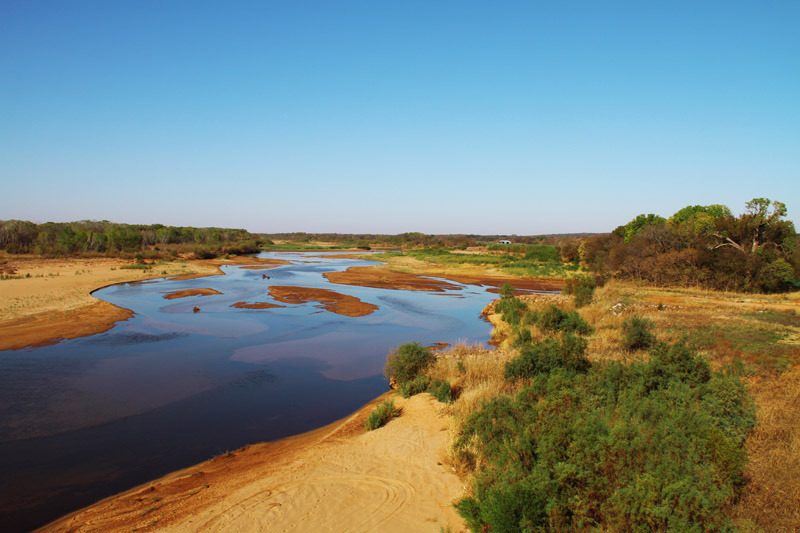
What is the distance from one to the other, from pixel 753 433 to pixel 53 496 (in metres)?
10.9

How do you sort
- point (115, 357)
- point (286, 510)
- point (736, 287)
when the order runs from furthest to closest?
point (736, 287) → point (115, 357) → point (286, 510)

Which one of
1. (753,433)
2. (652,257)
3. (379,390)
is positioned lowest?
(379,390)

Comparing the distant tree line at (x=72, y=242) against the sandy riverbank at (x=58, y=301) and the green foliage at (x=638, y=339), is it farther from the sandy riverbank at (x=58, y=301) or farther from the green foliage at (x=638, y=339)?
the green foliage at (x=638, y=339)

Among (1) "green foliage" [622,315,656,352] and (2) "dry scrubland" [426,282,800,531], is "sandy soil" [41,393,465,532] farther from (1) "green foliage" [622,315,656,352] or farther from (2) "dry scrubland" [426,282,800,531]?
(1) "green foliage" [622,315,656,352]

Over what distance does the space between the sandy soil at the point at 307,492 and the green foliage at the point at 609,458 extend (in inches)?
27.7

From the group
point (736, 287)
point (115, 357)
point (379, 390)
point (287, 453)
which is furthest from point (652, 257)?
point (115, 357)

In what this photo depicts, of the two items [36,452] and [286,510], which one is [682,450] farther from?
[36,452]

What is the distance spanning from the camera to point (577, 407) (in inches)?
264

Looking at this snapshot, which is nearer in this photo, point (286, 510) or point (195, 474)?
point (286, 510)

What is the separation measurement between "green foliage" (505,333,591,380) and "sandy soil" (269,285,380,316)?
15.5 m

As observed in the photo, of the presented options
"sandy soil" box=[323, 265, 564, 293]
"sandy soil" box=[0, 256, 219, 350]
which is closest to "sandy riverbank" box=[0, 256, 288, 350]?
"sandy soil" box=[0, 256, 219, 350]

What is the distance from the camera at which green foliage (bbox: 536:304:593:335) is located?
47.7 ft

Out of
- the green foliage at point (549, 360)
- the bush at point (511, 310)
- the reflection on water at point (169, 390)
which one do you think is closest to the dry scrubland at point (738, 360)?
the green foliage at point (549, 360)

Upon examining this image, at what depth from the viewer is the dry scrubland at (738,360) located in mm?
4637
